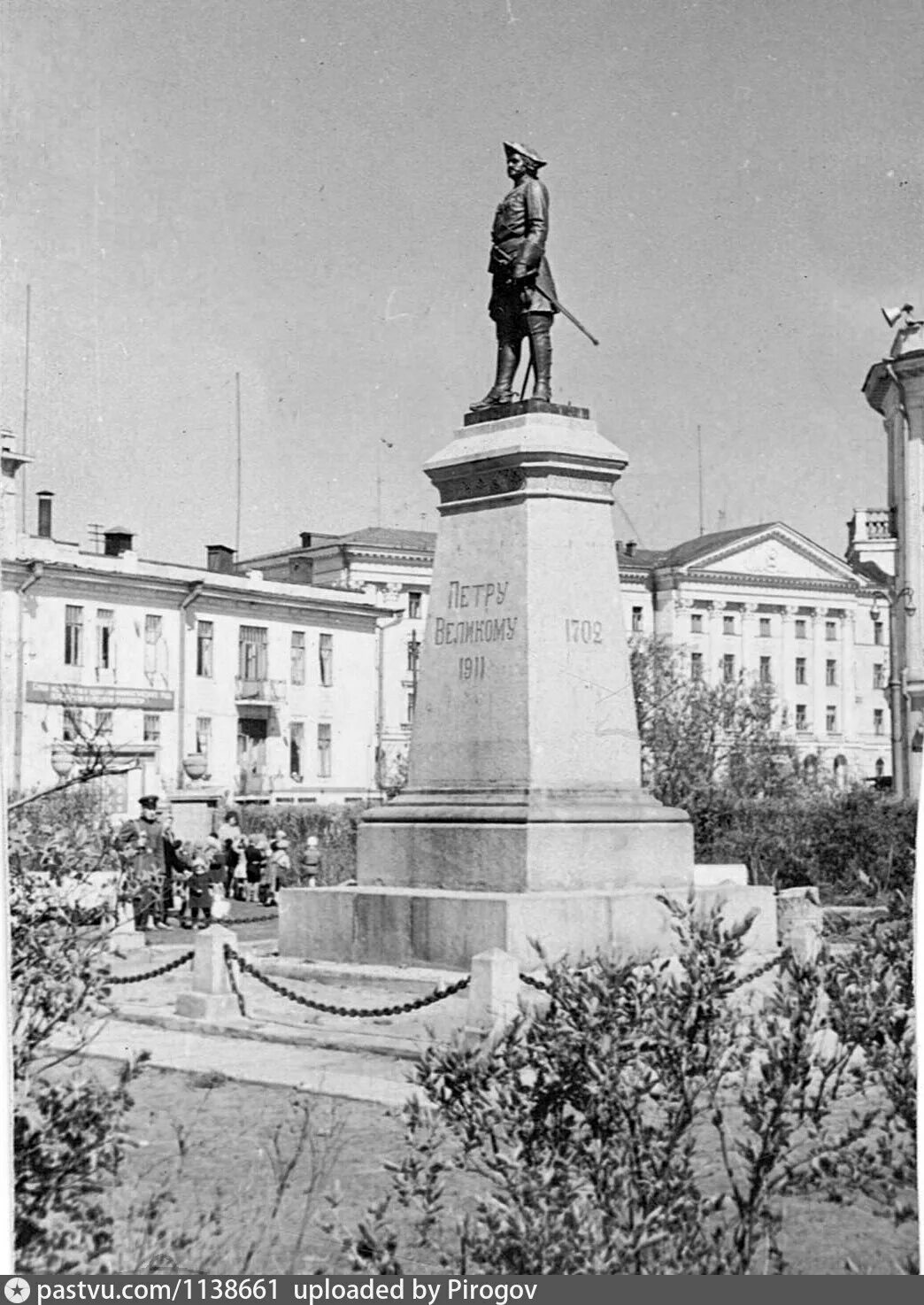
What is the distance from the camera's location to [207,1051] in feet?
33.9

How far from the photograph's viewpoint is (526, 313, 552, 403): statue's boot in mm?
13250

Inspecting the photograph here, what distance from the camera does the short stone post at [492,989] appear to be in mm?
9691

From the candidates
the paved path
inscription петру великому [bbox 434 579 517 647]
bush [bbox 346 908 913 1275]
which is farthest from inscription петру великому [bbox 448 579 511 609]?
bush [bbox 346 908 913 1275]

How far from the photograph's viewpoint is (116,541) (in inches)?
421

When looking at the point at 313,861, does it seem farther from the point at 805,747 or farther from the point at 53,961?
the point at 53,961

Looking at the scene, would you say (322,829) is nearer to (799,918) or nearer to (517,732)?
(799,918)

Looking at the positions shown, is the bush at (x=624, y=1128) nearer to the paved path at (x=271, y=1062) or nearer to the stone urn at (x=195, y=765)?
the paved path at (x=271, y=1062)

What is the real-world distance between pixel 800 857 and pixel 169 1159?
16743 mm

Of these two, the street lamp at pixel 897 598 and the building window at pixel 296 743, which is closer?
the street lamp at pixel 897 598

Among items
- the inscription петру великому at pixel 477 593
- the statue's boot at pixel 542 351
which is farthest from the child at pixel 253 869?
the statue's boot at pixel 542 351

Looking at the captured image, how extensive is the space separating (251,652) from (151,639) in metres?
1.99

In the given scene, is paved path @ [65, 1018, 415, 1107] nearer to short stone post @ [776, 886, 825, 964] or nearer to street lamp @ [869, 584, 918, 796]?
short stone post @ [776, 886, 825, 964]

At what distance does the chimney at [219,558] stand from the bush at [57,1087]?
4131mm

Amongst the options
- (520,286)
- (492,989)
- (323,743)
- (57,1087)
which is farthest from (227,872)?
(57,1087)
